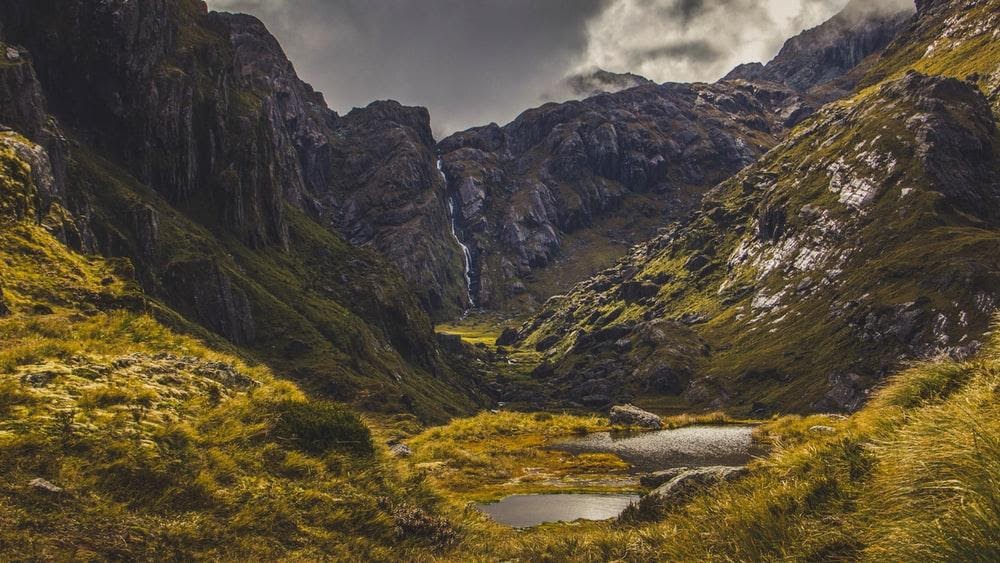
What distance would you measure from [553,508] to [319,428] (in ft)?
54.1

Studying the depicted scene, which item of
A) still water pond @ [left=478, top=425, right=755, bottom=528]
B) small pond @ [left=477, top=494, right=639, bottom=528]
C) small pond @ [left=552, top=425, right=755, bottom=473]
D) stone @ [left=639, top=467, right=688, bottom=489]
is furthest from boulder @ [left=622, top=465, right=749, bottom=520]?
small pond @ [left=552, top=425, right=755, bottom=473]

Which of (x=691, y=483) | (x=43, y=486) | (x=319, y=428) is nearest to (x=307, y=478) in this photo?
(x=319, y=428)

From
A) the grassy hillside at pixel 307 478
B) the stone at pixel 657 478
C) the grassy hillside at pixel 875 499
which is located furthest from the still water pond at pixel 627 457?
the grassy hillside at pixel 875 499

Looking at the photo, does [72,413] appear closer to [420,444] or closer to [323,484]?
[323,484]

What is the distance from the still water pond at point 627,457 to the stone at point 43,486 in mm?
18353

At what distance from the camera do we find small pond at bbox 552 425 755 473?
→ 4178 centimetres

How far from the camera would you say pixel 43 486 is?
1044 cm

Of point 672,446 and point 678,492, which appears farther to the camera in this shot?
point 672,446

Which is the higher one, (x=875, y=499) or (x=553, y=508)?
(x=875, y=499)

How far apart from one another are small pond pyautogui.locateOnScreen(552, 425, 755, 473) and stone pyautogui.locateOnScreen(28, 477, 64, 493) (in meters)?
36.9

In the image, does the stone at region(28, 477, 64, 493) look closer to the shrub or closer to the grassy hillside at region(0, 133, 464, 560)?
the grassy hillside at region(0, 133, 464, 560)

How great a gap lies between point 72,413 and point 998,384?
59.6ft

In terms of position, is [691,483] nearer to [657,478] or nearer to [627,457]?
[657,478]

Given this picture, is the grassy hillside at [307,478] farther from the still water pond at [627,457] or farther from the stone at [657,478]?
the stone at [657,478]
